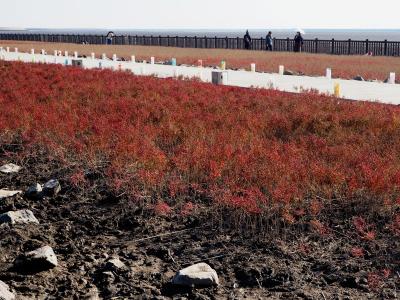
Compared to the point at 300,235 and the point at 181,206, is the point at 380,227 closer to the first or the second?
the point at 300,235

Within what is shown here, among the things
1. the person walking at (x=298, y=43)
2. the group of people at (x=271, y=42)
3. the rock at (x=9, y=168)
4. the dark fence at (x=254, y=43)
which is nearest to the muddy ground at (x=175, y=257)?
the rock at (x=9, y=168)

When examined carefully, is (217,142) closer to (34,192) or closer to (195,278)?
(34,192)

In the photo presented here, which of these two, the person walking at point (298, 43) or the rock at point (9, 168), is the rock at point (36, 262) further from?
the person walking at point (298, 43)

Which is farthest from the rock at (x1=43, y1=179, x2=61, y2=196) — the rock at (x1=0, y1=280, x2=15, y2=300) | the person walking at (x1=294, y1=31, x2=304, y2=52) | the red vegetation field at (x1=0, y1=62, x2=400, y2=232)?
→ the person walking at (x1=294, y1=31, x2=304, y2=52)

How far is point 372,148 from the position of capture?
10.4 m

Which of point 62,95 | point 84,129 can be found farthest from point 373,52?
point 84,129

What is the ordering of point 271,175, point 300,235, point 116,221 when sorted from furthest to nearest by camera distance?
point 271,175
point 116,221
point 300,235

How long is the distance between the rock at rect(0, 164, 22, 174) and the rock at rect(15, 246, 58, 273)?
420 centimetres

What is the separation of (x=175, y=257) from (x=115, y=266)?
2.21 ft

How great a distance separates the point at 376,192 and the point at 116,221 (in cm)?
329

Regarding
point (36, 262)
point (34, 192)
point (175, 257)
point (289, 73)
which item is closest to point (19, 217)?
point (34, 192)

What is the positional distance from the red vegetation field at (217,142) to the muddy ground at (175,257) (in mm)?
439

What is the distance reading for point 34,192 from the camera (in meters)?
8.91

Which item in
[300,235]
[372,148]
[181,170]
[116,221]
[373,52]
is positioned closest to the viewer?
[300,235]
